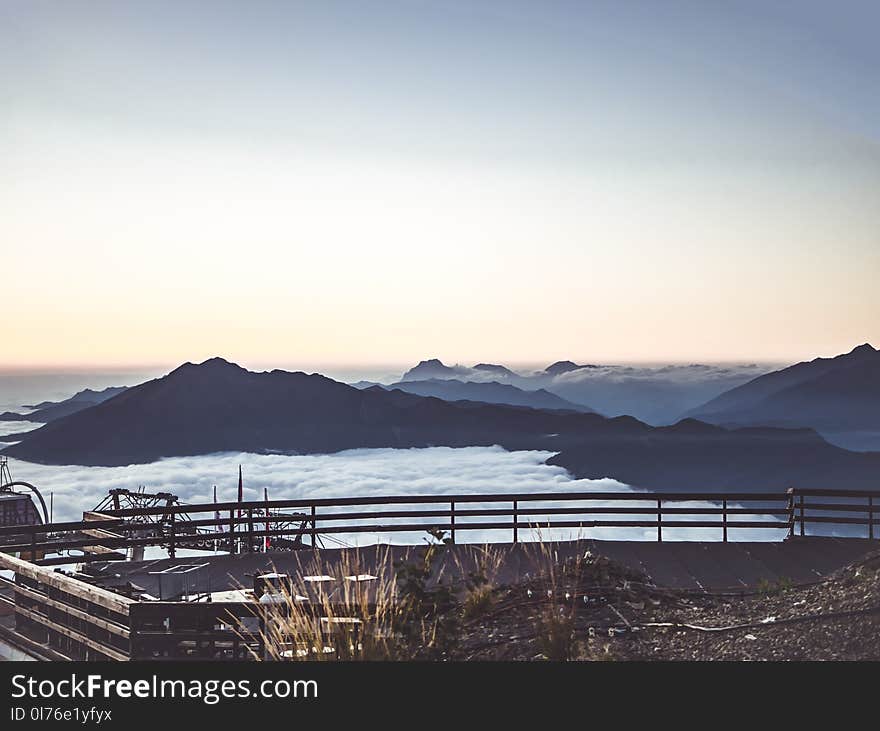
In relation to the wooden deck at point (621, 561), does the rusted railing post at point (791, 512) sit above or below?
above

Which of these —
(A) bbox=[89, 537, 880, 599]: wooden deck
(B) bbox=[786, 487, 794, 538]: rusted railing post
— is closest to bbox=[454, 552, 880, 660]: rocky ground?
(A) bbox=[89, 537, 880, 599]: wooden deck

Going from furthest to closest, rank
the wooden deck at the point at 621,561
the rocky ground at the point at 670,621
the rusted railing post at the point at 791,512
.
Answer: the rusted railing post at the point at 791,512, the wooden deck at the point at 621,561, the rocky ground at the point at 670,621

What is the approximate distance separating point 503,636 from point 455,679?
7.64 feet

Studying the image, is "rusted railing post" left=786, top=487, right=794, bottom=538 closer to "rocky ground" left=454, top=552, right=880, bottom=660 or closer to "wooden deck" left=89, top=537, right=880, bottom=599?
"wooden deck" left=89, top=537, right=880, bottom=599

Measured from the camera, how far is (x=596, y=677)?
20.2ft

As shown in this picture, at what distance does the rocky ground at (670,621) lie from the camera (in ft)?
23.9

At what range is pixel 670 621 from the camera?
28.0 ft

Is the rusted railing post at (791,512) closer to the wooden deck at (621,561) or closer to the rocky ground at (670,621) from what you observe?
the wooden deck at (621,561)

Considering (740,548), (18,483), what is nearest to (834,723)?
(740,548)

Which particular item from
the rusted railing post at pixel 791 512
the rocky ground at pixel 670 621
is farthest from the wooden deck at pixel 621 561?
the rocky ground at pixel 670 621

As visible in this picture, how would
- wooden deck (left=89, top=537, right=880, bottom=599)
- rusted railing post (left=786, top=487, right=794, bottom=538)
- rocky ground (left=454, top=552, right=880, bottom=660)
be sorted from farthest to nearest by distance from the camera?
rusted railing post (left=786, top=487, right=794, bottom=538) < wooden deck (left=89, top=537, right=880, bottom=599) < rocky ground (left=454, top=552, right=880, bottom=660)

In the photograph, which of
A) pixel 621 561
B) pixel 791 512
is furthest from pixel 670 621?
pixel 791 512

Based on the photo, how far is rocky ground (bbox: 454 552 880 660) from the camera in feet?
23.9

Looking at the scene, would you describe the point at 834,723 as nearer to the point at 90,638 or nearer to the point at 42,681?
the point at 42,681
